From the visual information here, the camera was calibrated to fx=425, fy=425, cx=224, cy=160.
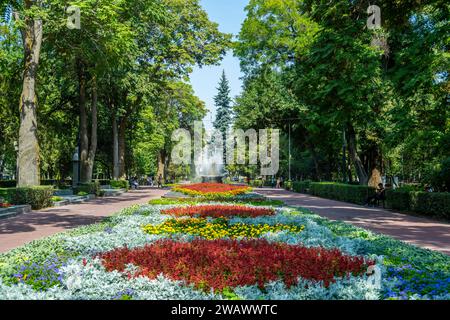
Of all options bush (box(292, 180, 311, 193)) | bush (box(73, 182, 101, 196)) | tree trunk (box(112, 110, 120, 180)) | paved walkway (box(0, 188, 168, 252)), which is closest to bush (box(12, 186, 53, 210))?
paved walkway (box(0, 188, 168, 252))

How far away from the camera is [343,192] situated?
2792 centimetres

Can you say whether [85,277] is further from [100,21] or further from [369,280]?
[100,21]

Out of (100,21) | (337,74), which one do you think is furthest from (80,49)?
(337,74)

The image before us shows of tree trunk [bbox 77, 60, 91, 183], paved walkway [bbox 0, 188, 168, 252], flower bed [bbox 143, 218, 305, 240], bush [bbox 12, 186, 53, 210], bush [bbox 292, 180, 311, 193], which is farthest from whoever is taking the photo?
bush [bbox 292, 180, 311, 193]

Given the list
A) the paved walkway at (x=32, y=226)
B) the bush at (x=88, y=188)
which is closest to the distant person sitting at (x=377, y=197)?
the paved walkway at (x=32, y=226)

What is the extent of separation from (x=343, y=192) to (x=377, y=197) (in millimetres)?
5570

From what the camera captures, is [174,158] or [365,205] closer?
[365,205]

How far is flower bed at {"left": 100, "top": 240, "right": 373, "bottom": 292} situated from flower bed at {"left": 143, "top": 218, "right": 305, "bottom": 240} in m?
2.17

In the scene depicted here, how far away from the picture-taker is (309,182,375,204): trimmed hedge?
24.3m

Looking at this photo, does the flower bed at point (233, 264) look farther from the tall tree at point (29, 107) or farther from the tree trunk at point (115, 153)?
the tree trunk at point (115, 153)

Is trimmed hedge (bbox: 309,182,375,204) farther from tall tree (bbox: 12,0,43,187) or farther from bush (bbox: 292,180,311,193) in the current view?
tall tree (bbox: 12,0,43,187)

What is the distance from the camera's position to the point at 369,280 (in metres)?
4.92
